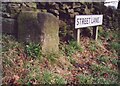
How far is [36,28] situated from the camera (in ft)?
17.2

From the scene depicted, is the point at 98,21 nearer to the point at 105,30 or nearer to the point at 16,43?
the point at 105,30

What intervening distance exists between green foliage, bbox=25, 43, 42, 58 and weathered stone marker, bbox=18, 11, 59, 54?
0.14 m

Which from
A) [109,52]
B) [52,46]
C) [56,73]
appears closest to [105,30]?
[109,52]

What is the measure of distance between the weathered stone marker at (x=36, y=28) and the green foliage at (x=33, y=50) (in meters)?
0.14

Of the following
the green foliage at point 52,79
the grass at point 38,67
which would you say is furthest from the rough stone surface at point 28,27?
the green foliage at point 52,79

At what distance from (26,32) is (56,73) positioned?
3.15ft

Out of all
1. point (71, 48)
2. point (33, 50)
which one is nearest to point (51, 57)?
point (33, 50)

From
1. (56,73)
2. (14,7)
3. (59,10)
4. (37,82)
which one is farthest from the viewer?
(59,10)

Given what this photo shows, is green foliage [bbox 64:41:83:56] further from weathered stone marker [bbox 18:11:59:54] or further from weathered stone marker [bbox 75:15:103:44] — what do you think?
weathered stone marker [bbox 18:11:59:54]

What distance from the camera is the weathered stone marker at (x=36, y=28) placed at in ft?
17.3

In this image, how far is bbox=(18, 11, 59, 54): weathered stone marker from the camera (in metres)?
5.26

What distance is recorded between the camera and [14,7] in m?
5.76

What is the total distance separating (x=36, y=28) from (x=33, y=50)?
43 cm

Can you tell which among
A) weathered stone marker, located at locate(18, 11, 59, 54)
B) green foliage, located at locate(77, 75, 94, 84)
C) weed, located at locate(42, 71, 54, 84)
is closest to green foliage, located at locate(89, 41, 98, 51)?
weathered stone marker, located at locate(18, 11, 59, 54)
